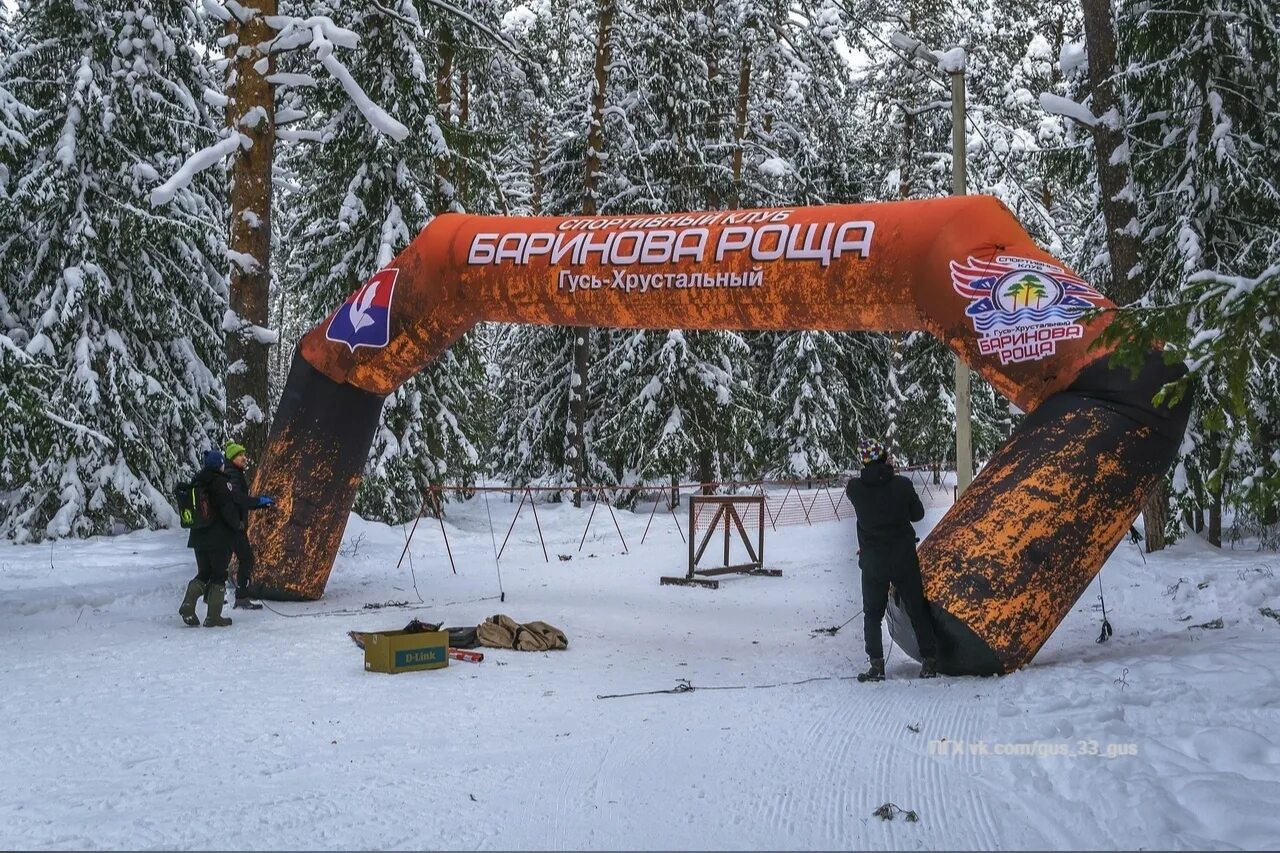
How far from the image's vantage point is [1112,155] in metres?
12.4

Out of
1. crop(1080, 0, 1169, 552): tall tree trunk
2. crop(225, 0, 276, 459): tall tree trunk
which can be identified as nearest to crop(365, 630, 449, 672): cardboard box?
crop(225, 0, 276, 459): tall tree trunk

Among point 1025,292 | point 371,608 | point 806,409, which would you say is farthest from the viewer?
point 806,409

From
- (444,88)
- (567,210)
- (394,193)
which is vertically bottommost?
(394,193)

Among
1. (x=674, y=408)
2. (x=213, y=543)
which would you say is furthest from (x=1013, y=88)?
(x=213, y=543)

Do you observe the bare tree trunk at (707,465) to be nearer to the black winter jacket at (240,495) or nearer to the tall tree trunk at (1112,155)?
the tall tree trunk at (1112,155)

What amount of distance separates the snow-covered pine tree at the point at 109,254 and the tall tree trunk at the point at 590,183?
7254 millimetres

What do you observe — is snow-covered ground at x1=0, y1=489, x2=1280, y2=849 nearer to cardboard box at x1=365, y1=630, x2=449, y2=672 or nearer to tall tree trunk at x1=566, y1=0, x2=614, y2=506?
cardboard box at x1=365, y1=630, x2=449, y2=672

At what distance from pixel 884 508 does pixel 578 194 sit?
16.3 m

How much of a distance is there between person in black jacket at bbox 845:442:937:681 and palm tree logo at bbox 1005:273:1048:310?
1632 mm

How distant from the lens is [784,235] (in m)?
9.38

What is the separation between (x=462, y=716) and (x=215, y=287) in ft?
45.3

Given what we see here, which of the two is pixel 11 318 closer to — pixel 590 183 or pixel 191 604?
pixel 191 604

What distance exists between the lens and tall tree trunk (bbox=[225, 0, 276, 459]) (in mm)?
11875

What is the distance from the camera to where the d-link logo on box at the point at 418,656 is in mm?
7898
